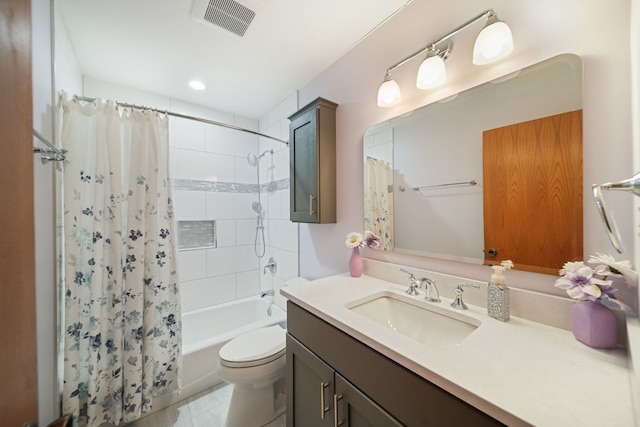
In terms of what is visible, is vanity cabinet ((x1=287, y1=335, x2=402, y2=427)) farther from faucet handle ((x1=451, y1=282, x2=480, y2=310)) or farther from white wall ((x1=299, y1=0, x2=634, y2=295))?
white wall ((x1=299, y1=0, x2=634, y2=295))

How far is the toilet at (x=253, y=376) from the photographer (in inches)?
52.9

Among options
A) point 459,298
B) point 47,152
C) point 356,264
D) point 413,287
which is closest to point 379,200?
point 356,264

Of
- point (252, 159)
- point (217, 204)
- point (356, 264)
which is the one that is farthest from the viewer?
point (252, 159)

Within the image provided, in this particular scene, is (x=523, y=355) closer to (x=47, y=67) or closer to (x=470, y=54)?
(x=470, y=54)

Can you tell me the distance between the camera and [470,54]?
1.03m

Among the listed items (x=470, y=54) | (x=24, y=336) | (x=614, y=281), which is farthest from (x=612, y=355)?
(x=24, y=336)

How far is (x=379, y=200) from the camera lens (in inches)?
56.3

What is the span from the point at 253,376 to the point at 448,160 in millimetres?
1581

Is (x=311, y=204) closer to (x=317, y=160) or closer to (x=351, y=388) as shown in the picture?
(x=317, y=160)

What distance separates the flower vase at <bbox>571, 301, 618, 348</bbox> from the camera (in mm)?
654

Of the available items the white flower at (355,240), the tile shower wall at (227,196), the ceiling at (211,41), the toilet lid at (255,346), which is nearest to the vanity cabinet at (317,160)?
the white flower at (355,240)

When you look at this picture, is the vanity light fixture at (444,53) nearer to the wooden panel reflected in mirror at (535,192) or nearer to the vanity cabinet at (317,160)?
the wooden panel reflected in mirror at (535,192)

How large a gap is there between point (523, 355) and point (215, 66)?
2.31 meters

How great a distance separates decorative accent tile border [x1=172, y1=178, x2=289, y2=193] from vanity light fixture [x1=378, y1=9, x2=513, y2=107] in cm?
124
